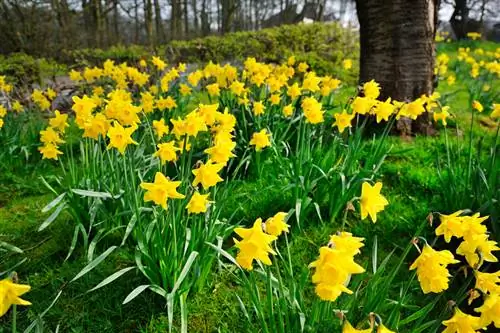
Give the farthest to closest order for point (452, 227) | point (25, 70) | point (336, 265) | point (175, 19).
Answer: point (175, 19)
point (25, 70)
point (452, 227)
point (336, 265)

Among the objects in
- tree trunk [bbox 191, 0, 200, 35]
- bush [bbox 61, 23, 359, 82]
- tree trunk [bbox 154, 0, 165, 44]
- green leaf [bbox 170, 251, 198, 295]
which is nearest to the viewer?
green leaf [bbox 170, 251, 198, 295]

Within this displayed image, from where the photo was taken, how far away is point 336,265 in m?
1.00

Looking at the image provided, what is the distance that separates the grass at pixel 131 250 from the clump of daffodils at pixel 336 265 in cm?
87

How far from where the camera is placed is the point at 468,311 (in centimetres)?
190

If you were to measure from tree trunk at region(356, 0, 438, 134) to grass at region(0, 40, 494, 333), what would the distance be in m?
0.50

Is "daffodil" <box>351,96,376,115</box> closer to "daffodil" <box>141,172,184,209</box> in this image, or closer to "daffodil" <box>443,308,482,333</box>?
"daffodil" <box>141,172,184,209</box>

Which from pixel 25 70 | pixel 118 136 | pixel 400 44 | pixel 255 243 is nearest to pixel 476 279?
pixel 255 243

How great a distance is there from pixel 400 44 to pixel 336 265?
312 cm

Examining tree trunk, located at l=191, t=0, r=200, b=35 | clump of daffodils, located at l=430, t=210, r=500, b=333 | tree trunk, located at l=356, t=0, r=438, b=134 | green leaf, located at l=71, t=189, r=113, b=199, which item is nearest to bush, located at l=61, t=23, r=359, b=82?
tree trunk, located at l=356, t=0, r=438, b=134

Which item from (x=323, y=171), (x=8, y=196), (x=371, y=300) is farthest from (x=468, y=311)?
(x=8, y=196)

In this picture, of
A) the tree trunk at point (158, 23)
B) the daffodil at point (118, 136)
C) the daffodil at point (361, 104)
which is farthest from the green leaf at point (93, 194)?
the tree trunk at point (158, 23)

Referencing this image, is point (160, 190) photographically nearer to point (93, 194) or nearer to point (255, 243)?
point (255, 243)

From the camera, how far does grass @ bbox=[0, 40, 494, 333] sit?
183 centimetres

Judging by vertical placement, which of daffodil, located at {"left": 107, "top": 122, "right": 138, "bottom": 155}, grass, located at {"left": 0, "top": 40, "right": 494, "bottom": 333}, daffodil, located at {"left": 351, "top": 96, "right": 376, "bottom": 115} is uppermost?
daffodil, located at {"left": 351, "top": 96, "right": 376, "bottom": 115}
